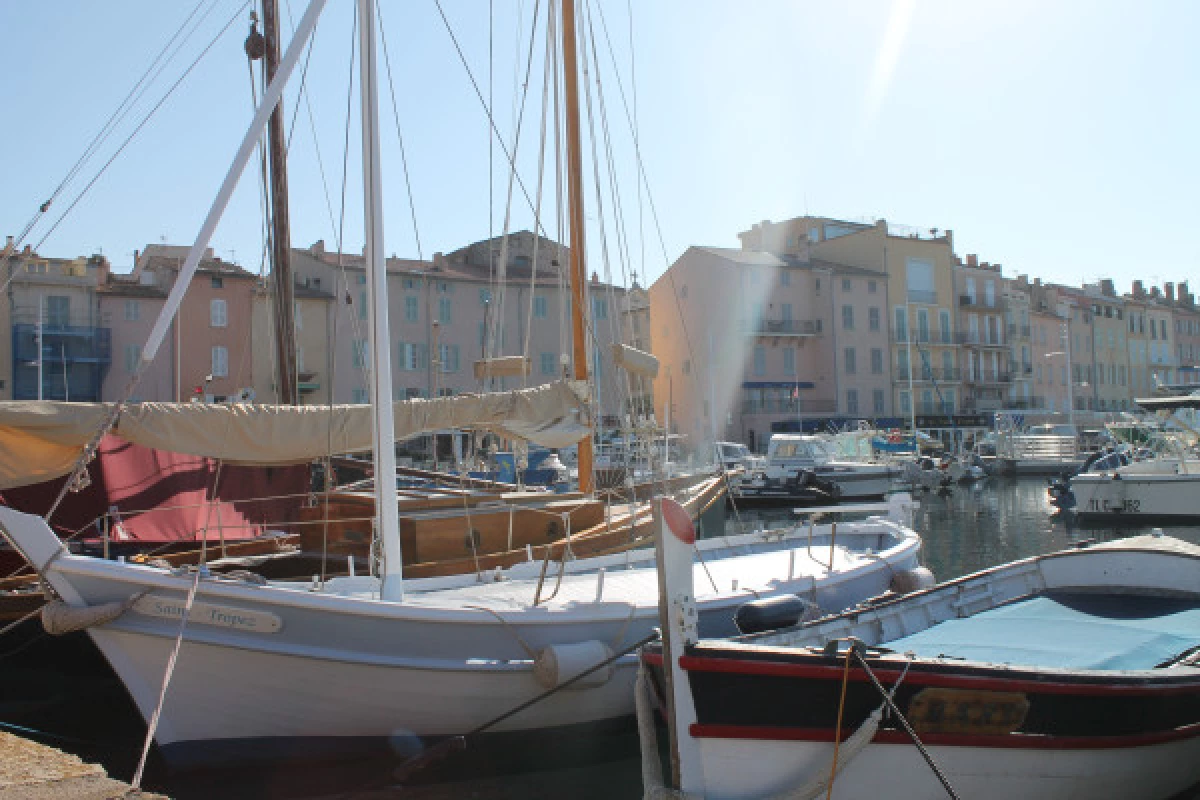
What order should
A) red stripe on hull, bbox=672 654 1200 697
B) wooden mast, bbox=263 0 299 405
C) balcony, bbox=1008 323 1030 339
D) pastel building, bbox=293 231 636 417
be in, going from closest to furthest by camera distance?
red stripe on hull, bbox=672 654 1200 697, wooden mast, bbox=263 0 299 405, pastel building, bbox=293 231 636 417, balcony, bbox=1008 323 1030 339

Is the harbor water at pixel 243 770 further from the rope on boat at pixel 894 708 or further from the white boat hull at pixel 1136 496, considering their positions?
the white boat hull at pixel 1136 496

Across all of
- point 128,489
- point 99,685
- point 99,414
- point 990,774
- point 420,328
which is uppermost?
point 420,328

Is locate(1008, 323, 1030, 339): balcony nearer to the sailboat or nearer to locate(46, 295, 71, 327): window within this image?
locate(46, 295, 71, 327): window

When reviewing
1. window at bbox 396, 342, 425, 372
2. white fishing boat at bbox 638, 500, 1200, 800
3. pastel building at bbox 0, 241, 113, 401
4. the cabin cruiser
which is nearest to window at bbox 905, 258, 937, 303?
the cabin cruiser

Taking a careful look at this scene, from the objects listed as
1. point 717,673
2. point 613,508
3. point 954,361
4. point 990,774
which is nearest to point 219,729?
point 717,673

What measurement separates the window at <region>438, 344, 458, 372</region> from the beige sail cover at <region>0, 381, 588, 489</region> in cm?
3927

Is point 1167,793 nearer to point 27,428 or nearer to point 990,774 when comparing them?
point 990,774

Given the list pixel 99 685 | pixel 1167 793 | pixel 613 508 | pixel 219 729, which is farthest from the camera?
pixel 613 508

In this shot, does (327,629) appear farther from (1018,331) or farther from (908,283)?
(1018,331)

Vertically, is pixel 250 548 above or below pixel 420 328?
below

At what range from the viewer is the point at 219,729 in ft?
26.6

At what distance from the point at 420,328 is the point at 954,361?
35.7 m

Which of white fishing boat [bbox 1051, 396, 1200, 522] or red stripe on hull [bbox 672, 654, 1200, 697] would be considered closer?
red stripe on hull [bbox 672, 654, 1200, 697]

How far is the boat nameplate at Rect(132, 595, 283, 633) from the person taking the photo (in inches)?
305
